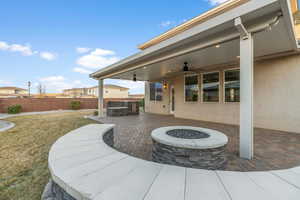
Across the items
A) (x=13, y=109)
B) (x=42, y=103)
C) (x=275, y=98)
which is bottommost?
(x=13, y=109)

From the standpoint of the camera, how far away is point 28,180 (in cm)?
239

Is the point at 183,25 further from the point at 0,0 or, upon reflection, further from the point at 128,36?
the point at 0,0

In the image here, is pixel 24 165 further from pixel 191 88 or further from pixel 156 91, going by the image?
pixel 156 91

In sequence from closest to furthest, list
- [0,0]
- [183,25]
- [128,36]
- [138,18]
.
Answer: [0,0] < [183,25] < [138,18] < [128,36]

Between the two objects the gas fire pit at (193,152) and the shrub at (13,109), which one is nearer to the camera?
the gas fire pit at (193,152)

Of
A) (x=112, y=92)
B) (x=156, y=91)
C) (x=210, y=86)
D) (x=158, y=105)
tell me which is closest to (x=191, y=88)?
(x=210, y=86)

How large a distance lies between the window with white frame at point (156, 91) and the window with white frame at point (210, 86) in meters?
3.98

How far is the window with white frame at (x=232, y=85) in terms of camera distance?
6.07 m

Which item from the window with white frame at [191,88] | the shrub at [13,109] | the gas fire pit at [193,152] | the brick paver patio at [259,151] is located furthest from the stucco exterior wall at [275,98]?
the shrub at [13,109]

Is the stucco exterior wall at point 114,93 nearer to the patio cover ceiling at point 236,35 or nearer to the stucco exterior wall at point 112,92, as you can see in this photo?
the stucco exterior wall at point 112,92

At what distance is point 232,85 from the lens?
6230mm

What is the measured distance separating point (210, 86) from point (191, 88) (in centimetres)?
118

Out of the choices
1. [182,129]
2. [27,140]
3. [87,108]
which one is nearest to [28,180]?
[27,140]

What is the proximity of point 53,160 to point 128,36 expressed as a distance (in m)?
12.3
